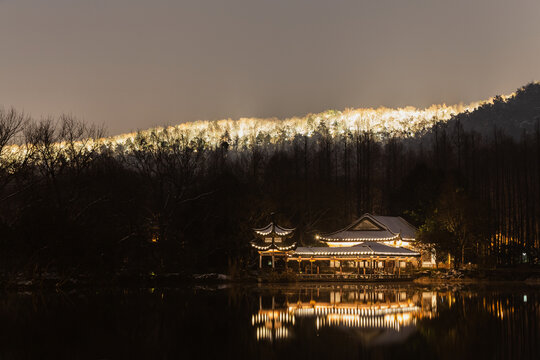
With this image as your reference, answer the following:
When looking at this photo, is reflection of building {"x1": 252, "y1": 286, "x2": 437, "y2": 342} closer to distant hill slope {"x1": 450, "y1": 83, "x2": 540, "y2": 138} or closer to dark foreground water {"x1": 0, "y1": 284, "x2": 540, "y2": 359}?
dark foreground water {"x1": 0, "y1": 284, "x2": 540, "y2": 359}

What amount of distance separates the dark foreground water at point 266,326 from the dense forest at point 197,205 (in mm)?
5825

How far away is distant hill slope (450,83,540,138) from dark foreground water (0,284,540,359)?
3493 inches

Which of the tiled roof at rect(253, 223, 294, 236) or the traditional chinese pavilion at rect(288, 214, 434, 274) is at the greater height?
the tiled roof at rect(253, 223, 294, 236)

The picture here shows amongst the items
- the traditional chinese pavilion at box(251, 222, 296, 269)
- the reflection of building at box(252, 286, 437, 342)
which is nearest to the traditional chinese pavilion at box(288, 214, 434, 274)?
the traditional chinese pavilion at box(251, 222, 296, 269)

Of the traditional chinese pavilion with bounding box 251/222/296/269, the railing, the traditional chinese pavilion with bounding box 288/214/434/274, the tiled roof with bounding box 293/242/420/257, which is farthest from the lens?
the traditional chinese pavilion with bounding box 251/222/296/269

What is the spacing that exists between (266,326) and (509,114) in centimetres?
11248

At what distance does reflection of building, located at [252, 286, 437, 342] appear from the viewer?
21828 millimetres

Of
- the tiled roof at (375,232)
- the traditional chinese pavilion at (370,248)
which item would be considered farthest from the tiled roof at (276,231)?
the tiled roof at (375,232)

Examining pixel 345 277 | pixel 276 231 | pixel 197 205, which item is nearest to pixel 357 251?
pixel 345 277

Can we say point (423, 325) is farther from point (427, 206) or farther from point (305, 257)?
point (427, 206)

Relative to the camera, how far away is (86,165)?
4681 centimetres

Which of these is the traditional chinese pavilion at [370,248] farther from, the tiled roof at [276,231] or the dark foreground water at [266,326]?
the dark foreground water at [266,326]

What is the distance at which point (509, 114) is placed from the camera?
124562 mm

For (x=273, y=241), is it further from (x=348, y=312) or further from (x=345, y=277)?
(x=348, y=312)
